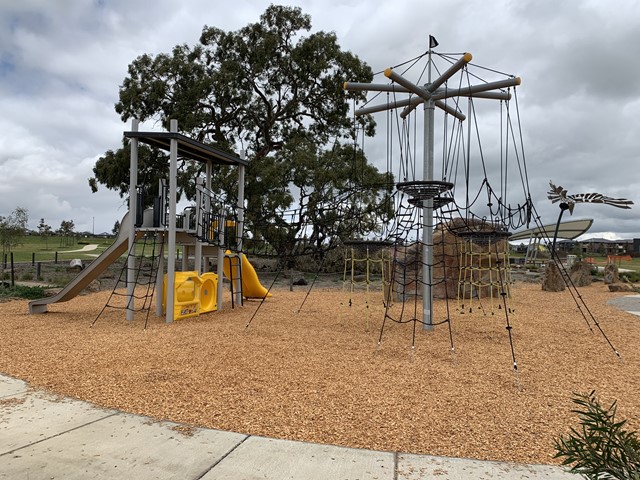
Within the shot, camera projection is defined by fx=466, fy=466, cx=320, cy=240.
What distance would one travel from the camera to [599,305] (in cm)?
1197

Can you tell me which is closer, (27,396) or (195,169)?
(27,396)

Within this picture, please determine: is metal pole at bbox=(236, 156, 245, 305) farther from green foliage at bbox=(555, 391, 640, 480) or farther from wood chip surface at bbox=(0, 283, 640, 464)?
green foliage at bbox=(555, 391, 640, 480)

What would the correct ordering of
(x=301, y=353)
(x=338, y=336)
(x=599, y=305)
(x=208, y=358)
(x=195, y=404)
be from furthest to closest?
(x=599, y=305) → (x=338, y=336) → (x=301, y=353) → (x=208, y=358) → (x=195, y=404)

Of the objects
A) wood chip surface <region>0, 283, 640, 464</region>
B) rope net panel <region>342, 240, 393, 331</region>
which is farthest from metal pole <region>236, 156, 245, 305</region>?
rope net panel <region>342, 240, 393, 331</region>

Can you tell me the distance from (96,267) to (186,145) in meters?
3.07

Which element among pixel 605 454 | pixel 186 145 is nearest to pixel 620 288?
pixel 186 145

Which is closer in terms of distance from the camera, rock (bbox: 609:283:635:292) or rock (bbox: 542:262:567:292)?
rock (bbox: 542:262:567:292)

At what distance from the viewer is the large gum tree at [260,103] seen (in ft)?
65.0

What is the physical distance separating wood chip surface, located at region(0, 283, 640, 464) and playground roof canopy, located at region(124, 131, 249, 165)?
3482mm

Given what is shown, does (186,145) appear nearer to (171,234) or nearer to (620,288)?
(171,234)

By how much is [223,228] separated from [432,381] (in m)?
6.62

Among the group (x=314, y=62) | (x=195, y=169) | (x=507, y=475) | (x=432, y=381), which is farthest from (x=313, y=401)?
(x=314, y=62)

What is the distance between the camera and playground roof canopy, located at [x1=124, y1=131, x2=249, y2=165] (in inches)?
349

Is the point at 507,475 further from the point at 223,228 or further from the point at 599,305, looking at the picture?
the point at 599,305
